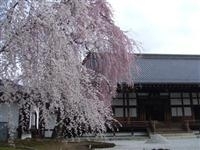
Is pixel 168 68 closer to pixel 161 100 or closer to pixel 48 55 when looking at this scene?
pixel 161 100

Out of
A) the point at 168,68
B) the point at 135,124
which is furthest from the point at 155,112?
the point at 168,68

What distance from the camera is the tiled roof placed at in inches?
1210

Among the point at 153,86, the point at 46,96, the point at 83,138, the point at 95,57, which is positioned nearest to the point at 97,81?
the point at 95,57

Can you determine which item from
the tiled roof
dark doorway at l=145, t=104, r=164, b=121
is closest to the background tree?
the tiled roof

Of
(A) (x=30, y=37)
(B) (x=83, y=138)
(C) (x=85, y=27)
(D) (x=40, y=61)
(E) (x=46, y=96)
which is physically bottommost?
(B) (x=83, y=138)

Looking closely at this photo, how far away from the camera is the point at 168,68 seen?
34.0 metres

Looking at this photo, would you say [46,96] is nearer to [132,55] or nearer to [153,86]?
[132,55]

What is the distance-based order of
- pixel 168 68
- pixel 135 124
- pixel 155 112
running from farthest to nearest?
pixel 168 68
pixel 155 112
pixel 135 124

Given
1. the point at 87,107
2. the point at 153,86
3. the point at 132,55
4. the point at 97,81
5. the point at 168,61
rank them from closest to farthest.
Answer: the point at 87,107 < the point at 97,81 < the point at 132,55 < the point at 153,86 < the point at 168,61

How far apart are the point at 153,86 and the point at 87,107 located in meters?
20.2

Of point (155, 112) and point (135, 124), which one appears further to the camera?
point (155, 112)

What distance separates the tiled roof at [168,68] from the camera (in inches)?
1210

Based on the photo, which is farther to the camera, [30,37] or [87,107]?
[87,107]

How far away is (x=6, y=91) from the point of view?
842cm
